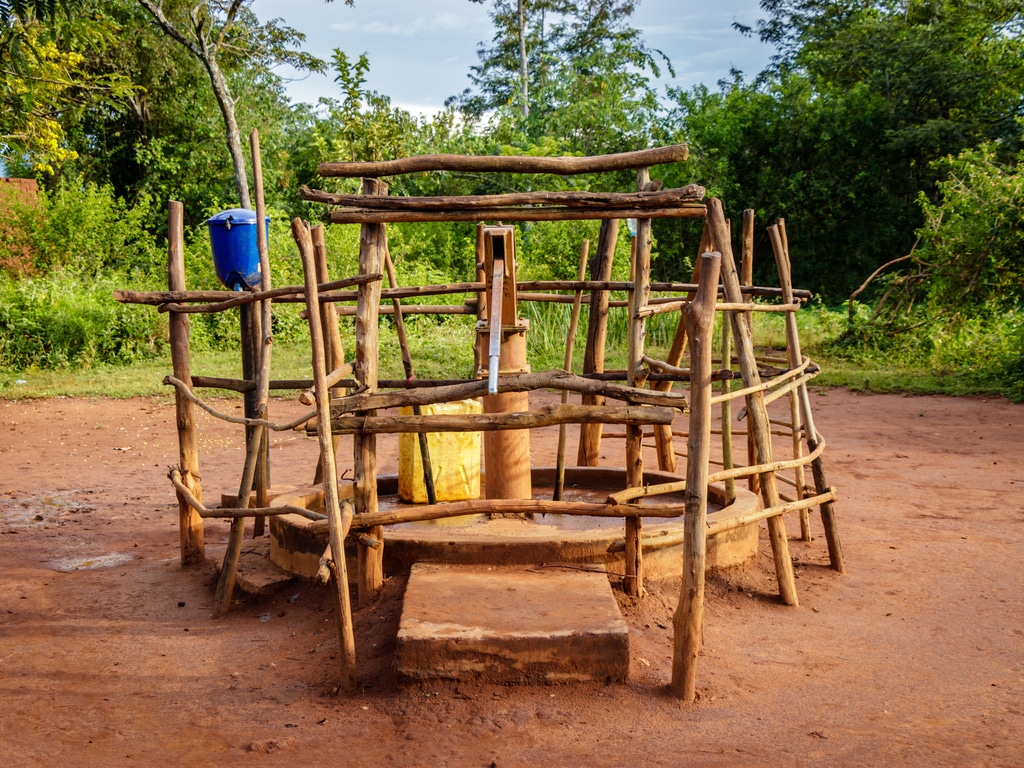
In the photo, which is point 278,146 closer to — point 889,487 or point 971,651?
point 889,487

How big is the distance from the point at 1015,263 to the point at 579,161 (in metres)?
8.49

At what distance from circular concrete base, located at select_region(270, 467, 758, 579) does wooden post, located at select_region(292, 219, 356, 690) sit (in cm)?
40

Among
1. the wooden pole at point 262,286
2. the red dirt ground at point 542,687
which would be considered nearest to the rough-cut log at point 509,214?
the wooden pole at point 262,286

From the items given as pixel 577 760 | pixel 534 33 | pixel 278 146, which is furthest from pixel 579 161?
pixel 534 33

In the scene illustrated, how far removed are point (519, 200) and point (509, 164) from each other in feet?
0.94

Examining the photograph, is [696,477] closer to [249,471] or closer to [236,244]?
[249,471]

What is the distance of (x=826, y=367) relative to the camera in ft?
38.0

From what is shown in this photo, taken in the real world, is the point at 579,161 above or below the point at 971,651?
above

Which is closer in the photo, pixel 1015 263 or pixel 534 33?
pixel 1015 263

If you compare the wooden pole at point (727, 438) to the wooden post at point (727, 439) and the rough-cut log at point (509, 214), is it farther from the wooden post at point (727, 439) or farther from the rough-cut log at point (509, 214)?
the rough-cut log at point (509, 214)

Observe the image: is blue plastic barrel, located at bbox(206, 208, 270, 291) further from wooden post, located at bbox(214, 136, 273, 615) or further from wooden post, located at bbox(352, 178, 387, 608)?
wooden post, located at bbox(352, 178, 387, 608)

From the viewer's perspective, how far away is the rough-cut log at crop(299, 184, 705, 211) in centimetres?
380

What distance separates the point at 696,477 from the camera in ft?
10.7

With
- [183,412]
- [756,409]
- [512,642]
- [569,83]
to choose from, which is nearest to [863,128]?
[569,83]
